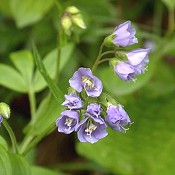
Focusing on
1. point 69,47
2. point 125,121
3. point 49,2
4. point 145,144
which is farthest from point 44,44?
point 125,121

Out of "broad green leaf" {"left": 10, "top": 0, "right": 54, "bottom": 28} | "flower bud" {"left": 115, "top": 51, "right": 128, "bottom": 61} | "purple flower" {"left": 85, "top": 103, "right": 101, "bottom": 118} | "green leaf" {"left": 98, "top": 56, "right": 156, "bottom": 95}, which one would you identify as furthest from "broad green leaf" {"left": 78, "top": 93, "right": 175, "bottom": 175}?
"purple flower" {"left": 85, "top": 103, "right": 101, "bottom": 118}

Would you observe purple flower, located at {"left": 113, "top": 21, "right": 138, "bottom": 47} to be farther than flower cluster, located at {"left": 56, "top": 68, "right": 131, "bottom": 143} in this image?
Yes

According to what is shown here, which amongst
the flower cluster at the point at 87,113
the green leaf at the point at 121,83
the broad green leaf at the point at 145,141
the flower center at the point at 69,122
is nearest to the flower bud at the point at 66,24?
the flower cluster at the point at 87,113

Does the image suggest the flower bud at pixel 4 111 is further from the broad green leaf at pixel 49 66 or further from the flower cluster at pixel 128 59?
the broad green leaf at pixel 49 66

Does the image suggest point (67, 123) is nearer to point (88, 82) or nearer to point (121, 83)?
point (88, 82)

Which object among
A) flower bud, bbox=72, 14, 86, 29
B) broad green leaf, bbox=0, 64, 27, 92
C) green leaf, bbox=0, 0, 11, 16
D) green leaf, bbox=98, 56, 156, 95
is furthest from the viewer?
green leaf, bbox=0, 0, 11, 16

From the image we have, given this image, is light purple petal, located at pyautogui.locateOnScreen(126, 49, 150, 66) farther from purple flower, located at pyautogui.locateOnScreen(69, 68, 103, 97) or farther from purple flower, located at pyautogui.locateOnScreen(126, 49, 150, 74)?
purple flower, located at pyautogui.locateOnScreen(69, 68, 103, 97)

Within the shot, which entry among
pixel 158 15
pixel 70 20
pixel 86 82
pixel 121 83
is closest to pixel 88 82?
pixel 86 82
